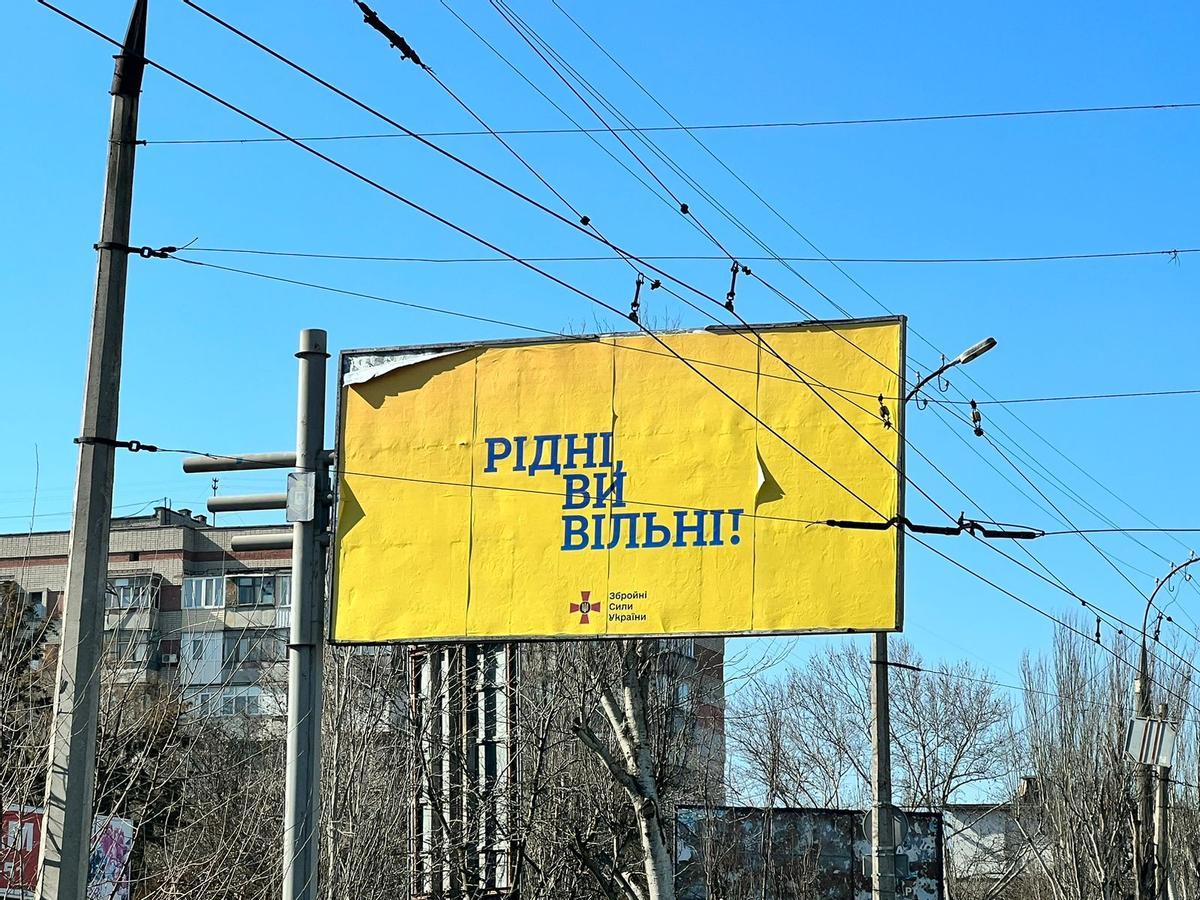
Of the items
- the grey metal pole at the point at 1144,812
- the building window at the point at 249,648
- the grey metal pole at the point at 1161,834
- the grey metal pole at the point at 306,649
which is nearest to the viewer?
the grey metal pole at the point at 306,649

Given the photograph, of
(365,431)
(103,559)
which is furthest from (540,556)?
(103,559)

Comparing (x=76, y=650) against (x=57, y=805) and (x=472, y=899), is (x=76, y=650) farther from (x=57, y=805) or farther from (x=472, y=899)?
(x=472, y=899)

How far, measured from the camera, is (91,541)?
769 cm

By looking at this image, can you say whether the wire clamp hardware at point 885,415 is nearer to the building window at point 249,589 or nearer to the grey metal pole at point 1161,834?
the grey metal pole at point 1161,834

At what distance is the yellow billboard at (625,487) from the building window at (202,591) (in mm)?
55549

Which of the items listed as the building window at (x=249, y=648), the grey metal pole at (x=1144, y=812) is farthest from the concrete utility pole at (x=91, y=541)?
the grey metal pole at (x=1144, y=812)

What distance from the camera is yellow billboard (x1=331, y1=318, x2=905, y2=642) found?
12070 millimetres

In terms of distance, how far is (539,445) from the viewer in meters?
12.7

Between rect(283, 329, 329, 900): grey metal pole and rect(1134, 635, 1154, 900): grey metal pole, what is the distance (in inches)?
769

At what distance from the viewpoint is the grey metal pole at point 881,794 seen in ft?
58.4

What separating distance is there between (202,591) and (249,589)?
2476 millimetres

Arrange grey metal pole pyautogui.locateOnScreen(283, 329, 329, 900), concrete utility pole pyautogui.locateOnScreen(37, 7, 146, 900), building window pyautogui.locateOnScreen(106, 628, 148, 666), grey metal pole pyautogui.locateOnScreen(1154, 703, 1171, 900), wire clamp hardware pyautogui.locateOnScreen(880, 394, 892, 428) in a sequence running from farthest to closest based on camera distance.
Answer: grey metal pole pyautogui.locateOnScreen(1154, 703, 1171, 900)
wire clamp hardware pyautogui.locateOnScreen(880, 394, 892, 428)
building window pyautogui.locateOnScreen(106, 628, 148, 666)
grey metal pole pyautogui.locateOnScreen(283, 329, 329, 900)
concrete utility pole pyautogui.locateOnScreen(37, 7, 146, 900)

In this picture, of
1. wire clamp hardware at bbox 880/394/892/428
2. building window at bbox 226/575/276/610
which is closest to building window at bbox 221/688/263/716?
wire clamp hardware at bbox 880/394/892/428

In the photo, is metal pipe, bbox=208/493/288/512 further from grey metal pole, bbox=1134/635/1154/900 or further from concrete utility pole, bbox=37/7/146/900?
grey metal pole, bbox=1134/635/1154/900
